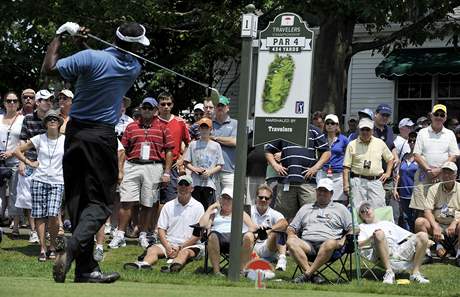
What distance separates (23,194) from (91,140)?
589 cm

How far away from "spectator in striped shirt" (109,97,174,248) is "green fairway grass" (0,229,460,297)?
0.43m

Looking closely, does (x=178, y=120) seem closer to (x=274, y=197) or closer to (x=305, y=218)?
(x=274, y=197)

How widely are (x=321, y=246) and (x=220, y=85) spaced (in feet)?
62.0

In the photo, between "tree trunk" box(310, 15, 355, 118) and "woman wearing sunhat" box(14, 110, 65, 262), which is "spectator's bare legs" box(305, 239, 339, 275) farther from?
"tree trunk" box(310, 15, 355, 118)

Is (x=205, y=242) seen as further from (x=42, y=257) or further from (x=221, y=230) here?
(x=42, y=257)

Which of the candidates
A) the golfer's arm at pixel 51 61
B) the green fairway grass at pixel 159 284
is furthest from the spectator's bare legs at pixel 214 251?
the golfer's arm at pixel 51 61

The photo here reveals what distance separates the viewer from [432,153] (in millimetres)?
12914

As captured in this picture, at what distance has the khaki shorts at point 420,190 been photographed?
41.7 feet

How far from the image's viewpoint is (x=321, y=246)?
11.1m

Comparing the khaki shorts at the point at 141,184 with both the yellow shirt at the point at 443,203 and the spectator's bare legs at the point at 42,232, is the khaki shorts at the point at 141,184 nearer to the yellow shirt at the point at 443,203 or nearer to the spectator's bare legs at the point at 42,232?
the spectator's bare legs at the point at 42,232

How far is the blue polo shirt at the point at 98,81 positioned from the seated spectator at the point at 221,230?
373 centimetres

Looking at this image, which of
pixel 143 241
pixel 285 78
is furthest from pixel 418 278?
pixel 143 241

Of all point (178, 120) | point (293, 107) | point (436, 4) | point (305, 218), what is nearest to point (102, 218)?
point (293, 107)

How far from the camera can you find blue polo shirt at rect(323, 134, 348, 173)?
13.3 m
